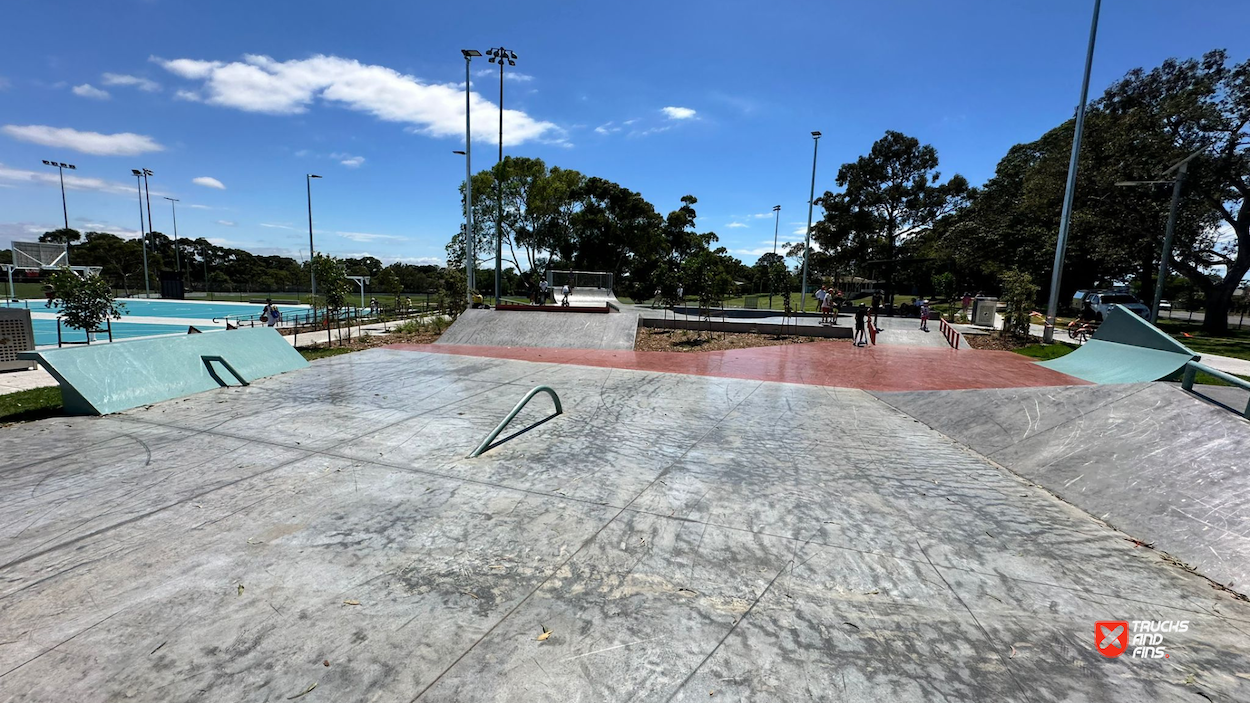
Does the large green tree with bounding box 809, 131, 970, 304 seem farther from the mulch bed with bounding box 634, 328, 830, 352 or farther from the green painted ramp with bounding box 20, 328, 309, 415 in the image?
the green painted ramp with bounding box 20, 328, 309, 415

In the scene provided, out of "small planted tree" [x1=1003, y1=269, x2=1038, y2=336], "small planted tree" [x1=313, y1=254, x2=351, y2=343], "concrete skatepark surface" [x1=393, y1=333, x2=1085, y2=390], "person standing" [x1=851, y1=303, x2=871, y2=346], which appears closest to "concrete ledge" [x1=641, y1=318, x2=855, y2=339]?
"person standing" [x1=851, y1=303, x2=871, y2=346]

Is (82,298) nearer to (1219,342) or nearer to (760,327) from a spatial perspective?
(760,327)

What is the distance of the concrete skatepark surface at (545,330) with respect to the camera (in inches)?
653

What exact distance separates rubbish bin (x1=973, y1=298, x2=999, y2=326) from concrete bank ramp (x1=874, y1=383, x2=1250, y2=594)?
63.6ft

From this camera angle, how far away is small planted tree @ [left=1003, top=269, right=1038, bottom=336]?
1792 cm

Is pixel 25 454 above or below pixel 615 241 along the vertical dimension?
below

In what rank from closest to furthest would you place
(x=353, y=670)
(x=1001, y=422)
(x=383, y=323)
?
1. (x=353, y=670)
2. (x=1001, y=422)
3. (x=383, y=323)

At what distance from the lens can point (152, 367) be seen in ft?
27.2

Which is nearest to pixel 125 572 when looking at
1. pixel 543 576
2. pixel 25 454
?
pixel 543 576

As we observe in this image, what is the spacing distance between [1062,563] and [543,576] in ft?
12.6

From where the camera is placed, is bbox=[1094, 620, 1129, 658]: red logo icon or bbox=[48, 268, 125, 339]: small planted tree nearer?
bbox=[1094, 620, 1129, 658]: red logo icon

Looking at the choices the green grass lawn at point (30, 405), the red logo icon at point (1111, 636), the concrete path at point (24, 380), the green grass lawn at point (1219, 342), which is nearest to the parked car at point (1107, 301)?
the green grass lawn at point (1219, 342)

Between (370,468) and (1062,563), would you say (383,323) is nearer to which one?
(370,468)

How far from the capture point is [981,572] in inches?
142
